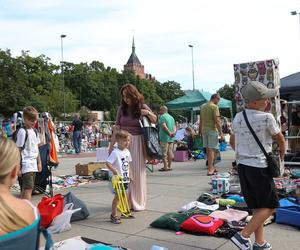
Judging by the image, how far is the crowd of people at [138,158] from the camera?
2074mm

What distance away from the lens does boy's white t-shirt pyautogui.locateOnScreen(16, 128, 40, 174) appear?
5.77 m

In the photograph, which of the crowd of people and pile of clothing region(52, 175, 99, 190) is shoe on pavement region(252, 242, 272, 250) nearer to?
the crowd of people

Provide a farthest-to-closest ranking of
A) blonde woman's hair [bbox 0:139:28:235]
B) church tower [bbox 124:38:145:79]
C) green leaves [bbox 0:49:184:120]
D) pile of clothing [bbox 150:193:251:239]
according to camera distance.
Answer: church tower [bbox 124:38:145:79] → green leaves [bbox 0:49:184:120] → pile of clothing [bbox 150:193:251:239] → blonde woman's hair [bbox 0:139:28:235]

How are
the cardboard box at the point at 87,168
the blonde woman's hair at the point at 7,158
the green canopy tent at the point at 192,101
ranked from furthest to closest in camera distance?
1. the green canopy tent at the point at 192,101
2. the cardboard box at the point at 87,168
3. the blonde woman's hair at the point at 7,158

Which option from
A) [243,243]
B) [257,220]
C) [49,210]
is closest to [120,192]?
[49,210]

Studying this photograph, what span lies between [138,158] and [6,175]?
412cm

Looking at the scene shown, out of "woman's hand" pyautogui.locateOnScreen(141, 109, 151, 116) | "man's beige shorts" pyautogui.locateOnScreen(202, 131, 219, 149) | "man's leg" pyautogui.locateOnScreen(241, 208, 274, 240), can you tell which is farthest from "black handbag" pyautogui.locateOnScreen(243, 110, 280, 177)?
"man's beige shorts" pyautogui.locateOnScreen(202, 131, 219, 149)

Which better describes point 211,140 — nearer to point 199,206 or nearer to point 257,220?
point 199,206

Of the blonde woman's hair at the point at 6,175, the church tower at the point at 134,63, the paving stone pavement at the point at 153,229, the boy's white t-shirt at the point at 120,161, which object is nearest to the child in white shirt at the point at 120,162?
the boy's white t-shirt at the point at 120,161

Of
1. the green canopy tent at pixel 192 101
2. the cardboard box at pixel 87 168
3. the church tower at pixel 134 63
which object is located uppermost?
the church tower at pixel 134 63

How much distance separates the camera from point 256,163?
4.01 metres

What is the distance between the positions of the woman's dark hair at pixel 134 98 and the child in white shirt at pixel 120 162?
46 cm

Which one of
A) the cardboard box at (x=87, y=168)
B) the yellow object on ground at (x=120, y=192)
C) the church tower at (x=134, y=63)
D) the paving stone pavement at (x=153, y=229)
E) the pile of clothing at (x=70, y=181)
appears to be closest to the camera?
the paving stone pavement at (x=153, y=229)

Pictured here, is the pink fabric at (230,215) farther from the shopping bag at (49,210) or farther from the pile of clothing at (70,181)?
the pile of clothing at (70,181)
